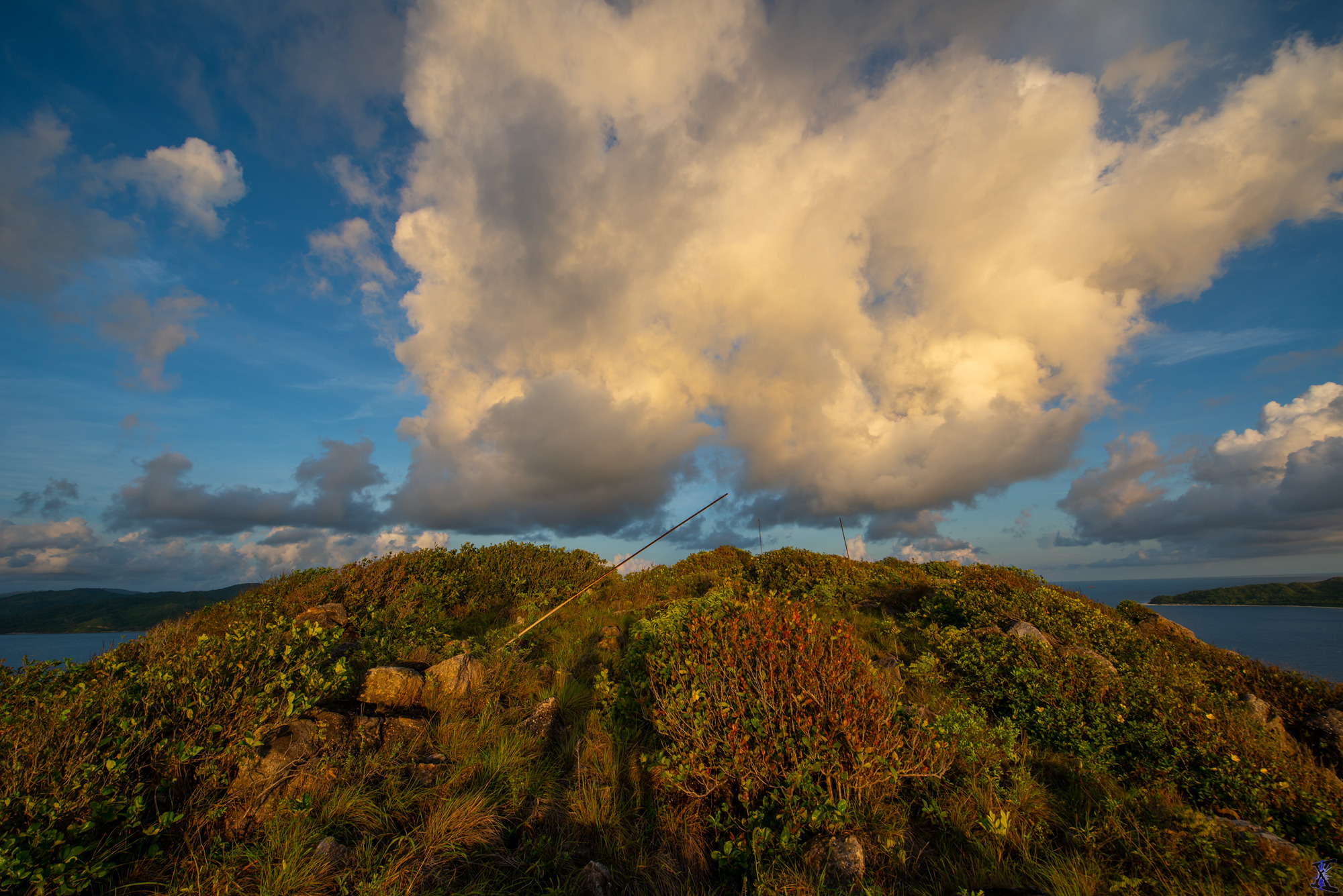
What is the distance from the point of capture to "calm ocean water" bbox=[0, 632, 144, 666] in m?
4.87

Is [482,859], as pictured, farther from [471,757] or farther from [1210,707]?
[1210,707]

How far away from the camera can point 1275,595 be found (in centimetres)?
2455

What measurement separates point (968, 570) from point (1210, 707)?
6695mm

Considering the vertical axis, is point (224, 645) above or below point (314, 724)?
above

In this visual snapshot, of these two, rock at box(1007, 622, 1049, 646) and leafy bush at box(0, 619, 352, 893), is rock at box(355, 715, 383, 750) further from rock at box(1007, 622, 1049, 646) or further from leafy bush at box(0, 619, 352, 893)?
rock at box(1007, 622, 1049, 646)

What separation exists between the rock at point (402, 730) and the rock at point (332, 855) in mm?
1581

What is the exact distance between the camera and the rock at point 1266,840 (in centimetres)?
383

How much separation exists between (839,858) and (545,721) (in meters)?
3.88

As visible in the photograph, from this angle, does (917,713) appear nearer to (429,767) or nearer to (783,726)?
(783,726)

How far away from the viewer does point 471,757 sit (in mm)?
5508

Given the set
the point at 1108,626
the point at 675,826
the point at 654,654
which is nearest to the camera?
the point at 675,826

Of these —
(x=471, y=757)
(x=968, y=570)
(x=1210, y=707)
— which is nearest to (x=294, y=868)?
(x=471, y=757)

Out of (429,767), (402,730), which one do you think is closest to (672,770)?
(429,767)

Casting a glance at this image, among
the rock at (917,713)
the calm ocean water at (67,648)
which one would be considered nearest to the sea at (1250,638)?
the calm ocean water at (67,648)
